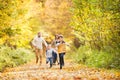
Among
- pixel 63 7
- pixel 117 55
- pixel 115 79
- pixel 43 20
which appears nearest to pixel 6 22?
pixel 117 55

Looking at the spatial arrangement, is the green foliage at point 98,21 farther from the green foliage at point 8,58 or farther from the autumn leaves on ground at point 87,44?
the green foliage at point 8,58

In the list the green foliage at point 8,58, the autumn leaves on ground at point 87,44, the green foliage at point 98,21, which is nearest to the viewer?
the autumn leaves on ground at point 87,44

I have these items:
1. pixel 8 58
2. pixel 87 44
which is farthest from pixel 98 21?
pixel 8 58

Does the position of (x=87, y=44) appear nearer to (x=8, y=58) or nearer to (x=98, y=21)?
(x=98, y=21)

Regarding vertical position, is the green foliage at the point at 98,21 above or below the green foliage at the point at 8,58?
above

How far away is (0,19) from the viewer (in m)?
21.0

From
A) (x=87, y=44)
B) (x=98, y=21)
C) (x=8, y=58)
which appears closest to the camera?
(x=98, y=21)

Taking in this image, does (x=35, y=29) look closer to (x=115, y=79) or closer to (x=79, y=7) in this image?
(x=79, y=7)

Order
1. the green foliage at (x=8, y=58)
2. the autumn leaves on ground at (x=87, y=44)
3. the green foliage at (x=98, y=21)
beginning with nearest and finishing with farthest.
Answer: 1. the autumn leaves on ground at (x=87, y=44)
2. the green foliage at (x=98, y=21)
3. the green foliage at (x=8, y=58)

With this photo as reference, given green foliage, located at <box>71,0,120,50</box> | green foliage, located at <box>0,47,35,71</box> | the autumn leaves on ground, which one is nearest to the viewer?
the autumn leaves on ground

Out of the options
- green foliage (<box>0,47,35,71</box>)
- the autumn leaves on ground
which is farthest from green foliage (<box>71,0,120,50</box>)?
green foliage (<box>0,47,35,71</box>)

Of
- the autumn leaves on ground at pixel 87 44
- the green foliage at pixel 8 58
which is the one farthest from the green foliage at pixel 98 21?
the green foliage at pixel 8 58

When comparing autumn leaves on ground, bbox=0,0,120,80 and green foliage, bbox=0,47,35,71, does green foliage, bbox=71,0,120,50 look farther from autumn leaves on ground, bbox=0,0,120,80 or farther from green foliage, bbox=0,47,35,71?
green foliage, bbox=0,47,35,71

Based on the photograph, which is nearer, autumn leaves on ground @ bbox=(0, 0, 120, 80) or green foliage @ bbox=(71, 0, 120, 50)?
autumn leaves on ground @ bbox=(0, 0, 120, 80)
